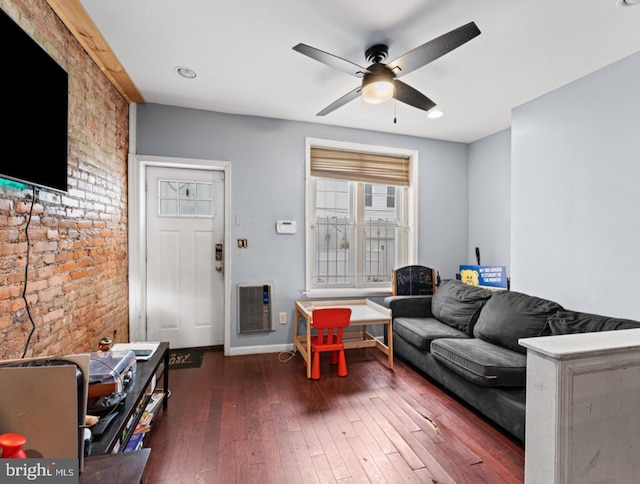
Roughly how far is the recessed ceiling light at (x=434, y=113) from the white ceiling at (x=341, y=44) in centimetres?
10

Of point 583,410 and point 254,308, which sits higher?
point 583,410

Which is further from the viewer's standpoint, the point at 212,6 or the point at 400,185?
the point at 400,185

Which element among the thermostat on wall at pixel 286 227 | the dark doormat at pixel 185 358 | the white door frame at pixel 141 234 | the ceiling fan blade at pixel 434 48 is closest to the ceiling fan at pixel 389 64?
the ceiling fan blade at pixel 434 48

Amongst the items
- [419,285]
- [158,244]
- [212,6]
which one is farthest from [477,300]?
[158,244]

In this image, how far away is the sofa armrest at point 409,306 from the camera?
3.42m

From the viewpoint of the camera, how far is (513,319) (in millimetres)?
2438

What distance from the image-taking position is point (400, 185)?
162 inches

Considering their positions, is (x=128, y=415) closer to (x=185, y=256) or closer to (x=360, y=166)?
(x=185, y=256)

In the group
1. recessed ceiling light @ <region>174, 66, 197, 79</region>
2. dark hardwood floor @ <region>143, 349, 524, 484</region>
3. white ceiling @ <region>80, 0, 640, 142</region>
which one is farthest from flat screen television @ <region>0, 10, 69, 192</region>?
dark hardwood floor @ <region>143, 349, 524, 484</region>

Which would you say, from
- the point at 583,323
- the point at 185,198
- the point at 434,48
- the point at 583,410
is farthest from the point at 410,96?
the point at 185,198

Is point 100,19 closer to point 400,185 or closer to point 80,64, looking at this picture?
point 80,64

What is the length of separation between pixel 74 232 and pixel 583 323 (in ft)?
11.4

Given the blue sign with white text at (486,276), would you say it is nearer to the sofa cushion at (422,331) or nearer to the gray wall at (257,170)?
the sofa cushion at (422,331)

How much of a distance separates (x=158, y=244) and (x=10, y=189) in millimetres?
1896
